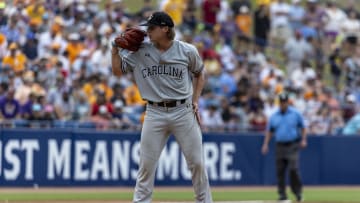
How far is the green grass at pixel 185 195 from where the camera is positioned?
16812 mm

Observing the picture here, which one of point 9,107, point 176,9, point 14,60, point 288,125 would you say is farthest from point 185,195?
point 176,9

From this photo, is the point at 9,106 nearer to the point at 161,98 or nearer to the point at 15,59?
the point at 15,59

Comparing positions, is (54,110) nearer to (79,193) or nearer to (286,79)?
(79,193)

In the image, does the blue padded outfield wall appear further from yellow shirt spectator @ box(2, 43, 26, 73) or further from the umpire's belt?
the umpire's belt

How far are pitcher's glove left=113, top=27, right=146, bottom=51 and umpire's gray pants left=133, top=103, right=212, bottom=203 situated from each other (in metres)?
0.75

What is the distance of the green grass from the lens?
16812 millimetres

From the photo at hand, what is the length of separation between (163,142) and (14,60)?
36.4 ft

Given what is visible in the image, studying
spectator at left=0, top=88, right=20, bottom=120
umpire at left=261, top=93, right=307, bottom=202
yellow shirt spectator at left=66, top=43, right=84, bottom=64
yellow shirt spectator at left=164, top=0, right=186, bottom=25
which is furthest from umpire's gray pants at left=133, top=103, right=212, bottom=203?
yellow shirt spectator at left=164, top=0, right=186, bottom=25

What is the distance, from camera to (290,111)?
57.6 feet

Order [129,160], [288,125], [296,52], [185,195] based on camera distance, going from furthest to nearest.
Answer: [296,52] → [129,160] → [185,195] → [288,125]

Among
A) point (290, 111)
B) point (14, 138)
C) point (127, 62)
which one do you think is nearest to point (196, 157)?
point (127, 62)

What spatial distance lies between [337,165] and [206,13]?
6486mm

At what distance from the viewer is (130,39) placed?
10.7 m

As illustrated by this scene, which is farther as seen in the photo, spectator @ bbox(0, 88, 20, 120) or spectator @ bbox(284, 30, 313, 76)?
spectator @ bbox(284, 30, 313, 76)
